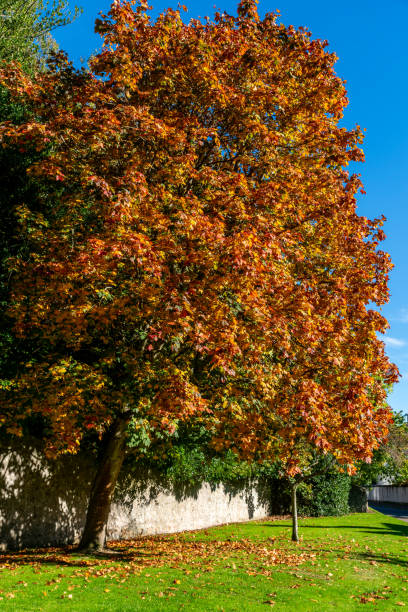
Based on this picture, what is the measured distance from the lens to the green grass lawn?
349 inches

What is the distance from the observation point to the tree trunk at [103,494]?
1374cm

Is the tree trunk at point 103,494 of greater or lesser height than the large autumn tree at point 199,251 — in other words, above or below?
below

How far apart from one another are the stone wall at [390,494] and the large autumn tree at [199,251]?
157ft

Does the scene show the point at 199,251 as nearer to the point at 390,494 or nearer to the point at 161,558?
the point at 161,558

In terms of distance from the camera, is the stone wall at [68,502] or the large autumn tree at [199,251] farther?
the stone wall at [68,502]

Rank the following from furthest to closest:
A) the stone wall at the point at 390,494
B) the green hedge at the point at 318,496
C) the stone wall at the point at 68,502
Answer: the stone wall at the point at 390,494, the green hedge at the point at 318,496, the stone wall at the point at 68,502

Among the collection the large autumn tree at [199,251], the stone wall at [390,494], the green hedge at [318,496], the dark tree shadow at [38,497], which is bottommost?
the stone wall at [390,494]

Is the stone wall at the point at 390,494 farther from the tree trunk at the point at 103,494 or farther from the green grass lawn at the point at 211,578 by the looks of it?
the tree trunk at the point at 103,494

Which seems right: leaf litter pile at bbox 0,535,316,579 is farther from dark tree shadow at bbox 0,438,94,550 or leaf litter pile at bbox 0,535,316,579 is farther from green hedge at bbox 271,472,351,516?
green hedge at bbox 271,472,351,516

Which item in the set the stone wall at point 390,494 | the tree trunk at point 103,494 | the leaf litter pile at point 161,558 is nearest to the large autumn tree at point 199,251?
the tree trunk at point 103,494

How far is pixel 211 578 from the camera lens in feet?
35.6

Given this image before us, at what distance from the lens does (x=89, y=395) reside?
12469mm

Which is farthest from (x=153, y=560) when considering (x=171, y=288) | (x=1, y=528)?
(x=171, y=288)

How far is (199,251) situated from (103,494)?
25.0ft
